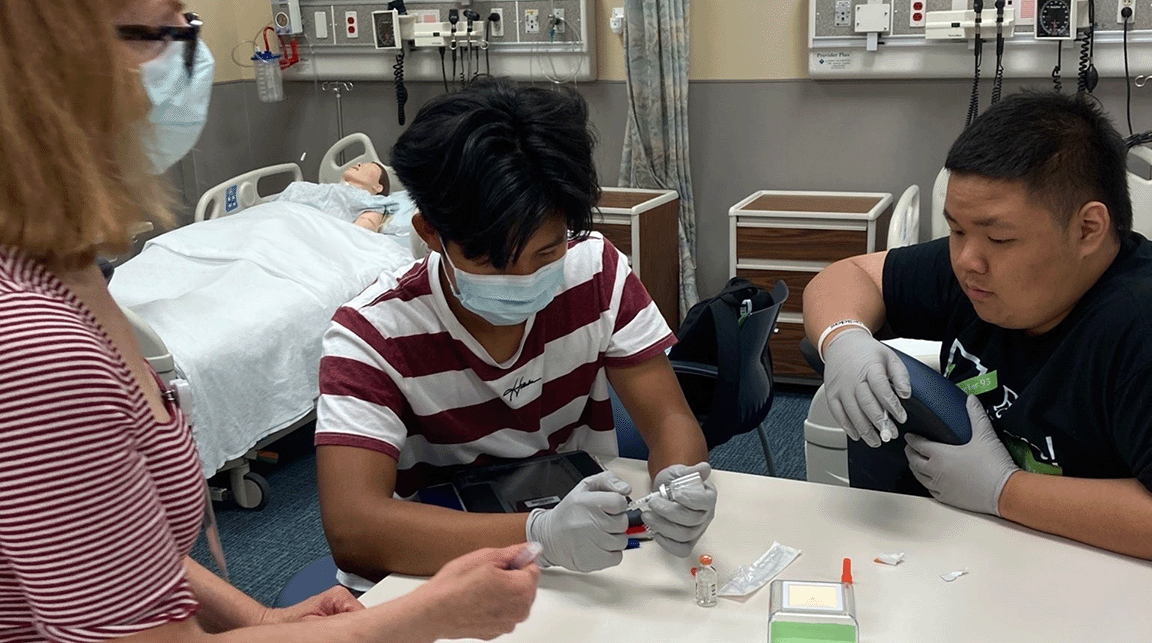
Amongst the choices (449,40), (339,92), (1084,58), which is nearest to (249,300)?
(449,40)

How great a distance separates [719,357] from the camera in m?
2.03

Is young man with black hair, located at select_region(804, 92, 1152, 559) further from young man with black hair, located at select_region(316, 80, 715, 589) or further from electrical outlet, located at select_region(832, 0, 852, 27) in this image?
electrical outlet, located at select_region(832, 0, 852, 27)

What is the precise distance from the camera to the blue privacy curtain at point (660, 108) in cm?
394

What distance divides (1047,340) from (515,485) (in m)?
0.78

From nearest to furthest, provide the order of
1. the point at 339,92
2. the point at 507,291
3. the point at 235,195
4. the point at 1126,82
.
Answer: the point at 507,291
the point at 1126,82
the point at 235,195
the point at 339,92

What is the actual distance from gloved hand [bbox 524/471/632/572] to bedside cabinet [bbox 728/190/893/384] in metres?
2.49

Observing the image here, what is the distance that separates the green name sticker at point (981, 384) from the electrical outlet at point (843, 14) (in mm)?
2484

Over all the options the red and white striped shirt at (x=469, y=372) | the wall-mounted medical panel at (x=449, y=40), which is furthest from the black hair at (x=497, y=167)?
the wall-mounted medical panel at (x=449, y=40)

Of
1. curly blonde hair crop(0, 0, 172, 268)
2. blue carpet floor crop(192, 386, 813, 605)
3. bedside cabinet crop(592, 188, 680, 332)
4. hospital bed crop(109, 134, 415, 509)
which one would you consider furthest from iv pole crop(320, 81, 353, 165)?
curly blonde hair crop(0, 0, 172, 268)

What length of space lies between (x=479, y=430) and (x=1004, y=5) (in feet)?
9.11

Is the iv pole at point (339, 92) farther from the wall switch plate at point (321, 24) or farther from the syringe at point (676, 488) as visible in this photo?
the syringe at point (676, 488)

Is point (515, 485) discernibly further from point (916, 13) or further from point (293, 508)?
point (916, 13)

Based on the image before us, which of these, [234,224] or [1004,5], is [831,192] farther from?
[234,224]

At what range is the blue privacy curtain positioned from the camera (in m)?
3.94
